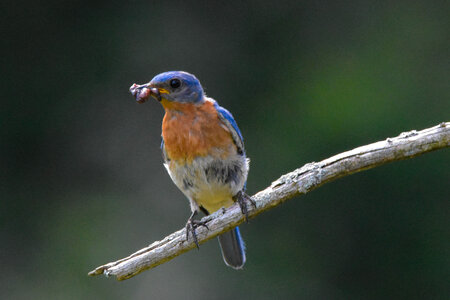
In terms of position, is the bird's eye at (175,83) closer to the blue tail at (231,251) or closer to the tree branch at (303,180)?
the tree branch at (303,180)

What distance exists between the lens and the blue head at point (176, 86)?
441 cm

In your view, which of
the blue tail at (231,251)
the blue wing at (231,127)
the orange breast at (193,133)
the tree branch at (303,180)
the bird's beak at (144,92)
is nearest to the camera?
the tree branch at (303,180)

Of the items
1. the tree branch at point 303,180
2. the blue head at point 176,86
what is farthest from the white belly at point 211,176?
the tree branch at point 303,180

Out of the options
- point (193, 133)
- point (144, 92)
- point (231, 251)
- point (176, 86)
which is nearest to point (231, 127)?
point (193, 133)

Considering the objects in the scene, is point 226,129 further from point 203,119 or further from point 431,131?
point 431,131

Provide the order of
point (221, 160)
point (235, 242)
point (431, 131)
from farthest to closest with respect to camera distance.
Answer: point (235, 242), point (221, 160), point (431, 131)

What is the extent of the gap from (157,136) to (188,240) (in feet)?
11.8

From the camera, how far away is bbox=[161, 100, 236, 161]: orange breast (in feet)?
14.4

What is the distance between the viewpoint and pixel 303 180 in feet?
11.9

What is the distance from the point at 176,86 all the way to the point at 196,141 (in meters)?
0.40

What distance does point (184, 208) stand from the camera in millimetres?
7027

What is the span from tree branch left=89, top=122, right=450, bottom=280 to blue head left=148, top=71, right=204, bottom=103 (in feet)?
3.10

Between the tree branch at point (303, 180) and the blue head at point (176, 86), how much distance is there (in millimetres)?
944

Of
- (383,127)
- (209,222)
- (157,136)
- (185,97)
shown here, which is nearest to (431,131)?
(209,222)
